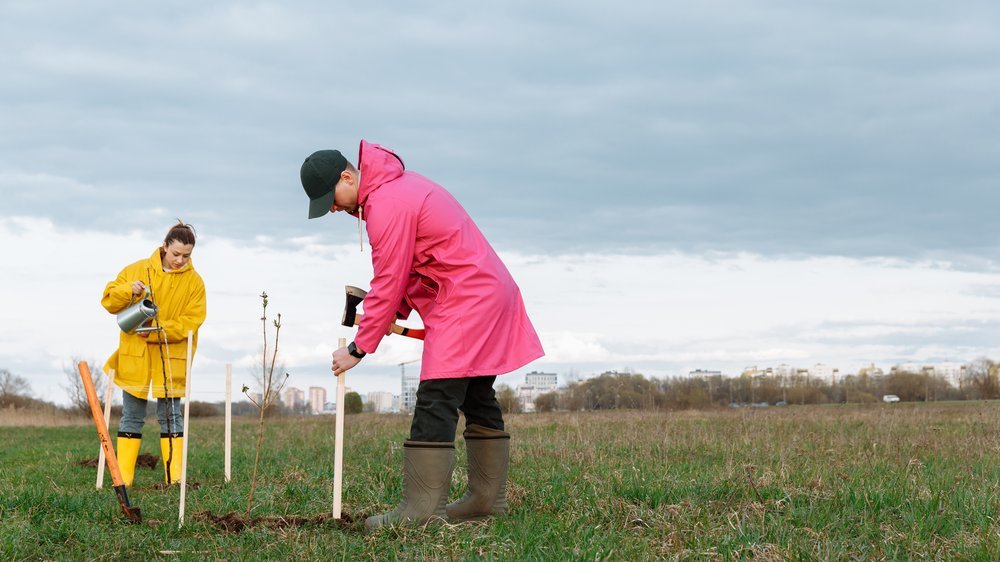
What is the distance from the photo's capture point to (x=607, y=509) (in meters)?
4.65

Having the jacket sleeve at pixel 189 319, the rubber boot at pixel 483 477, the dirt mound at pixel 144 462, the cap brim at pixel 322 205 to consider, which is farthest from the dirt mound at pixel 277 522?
the dirt mound at pixel 144 462

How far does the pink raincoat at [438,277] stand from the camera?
4.33 meters

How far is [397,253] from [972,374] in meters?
78.4

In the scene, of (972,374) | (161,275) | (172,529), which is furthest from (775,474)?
(972,374)

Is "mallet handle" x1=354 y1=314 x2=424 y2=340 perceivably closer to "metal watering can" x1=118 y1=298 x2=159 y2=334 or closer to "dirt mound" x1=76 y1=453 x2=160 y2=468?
"metal watering can" x1=118 y1=298 x2=159 y2=334

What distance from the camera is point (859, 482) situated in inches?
208

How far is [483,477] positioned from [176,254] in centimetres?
368

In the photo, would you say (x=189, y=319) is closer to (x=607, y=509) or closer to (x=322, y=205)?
(x=322, y=205)

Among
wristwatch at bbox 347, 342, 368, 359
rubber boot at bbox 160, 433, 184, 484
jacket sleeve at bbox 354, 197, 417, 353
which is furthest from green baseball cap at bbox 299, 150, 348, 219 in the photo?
rubber boot at bbox 160, 433, 184, 484

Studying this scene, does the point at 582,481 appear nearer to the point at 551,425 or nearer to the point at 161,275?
the point at 161,275

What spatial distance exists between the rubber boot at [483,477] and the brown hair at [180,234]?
351 centimetres

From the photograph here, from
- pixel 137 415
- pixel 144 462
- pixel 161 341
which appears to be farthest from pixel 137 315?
pixel 144 462

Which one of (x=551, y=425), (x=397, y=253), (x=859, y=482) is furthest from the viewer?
(x=551, y=425)

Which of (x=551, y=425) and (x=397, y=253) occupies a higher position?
(x=397, y=253)
